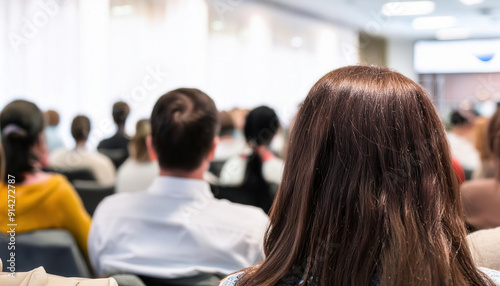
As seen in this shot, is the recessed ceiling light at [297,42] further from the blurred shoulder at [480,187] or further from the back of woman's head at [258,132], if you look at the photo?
the blurred shoulder at [480,187]

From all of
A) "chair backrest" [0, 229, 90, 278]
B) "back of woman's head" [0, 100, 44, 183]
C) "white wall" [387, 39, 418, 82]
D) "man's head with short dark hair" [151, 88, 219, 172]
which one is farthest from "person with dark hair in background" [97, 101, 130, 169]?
"white wall" [387, 39, 418, 82]

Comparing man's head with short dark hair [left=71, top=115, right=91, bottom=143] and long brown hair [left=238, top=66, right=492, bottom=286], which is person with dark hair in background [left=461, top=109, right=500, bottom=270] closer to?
long brown hair [left=238, top=66, right=492, bottom=286]

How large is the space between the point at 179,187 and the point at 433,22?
10.9 m

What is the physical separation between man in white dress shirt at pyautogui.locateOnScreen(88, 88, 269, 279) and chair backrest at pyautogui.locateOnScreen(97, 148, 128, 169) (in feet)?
9.17

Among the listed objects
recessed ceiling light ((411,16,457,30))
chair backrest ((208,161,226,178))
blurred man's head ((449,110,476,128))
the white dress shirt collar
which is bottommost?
chair backrest ((208,161,226,178))

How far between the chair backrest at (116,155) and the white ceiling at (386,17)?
5.37m

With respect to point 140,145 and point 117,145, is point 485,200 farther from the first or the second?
point 117,145

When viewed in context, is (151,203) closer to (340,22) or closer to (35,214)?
(35,214)

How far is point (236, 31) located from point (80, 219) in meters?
7.04

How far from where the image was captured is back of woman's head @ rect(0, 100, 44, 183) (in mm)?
1979

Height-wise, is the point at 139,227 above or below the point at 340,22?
below

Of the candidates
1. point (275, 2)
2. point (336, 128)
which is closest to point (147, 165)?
point (336, 128)

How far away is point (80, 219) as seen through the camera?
2.03 meters

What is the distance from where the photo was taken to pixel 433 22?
11.2m
